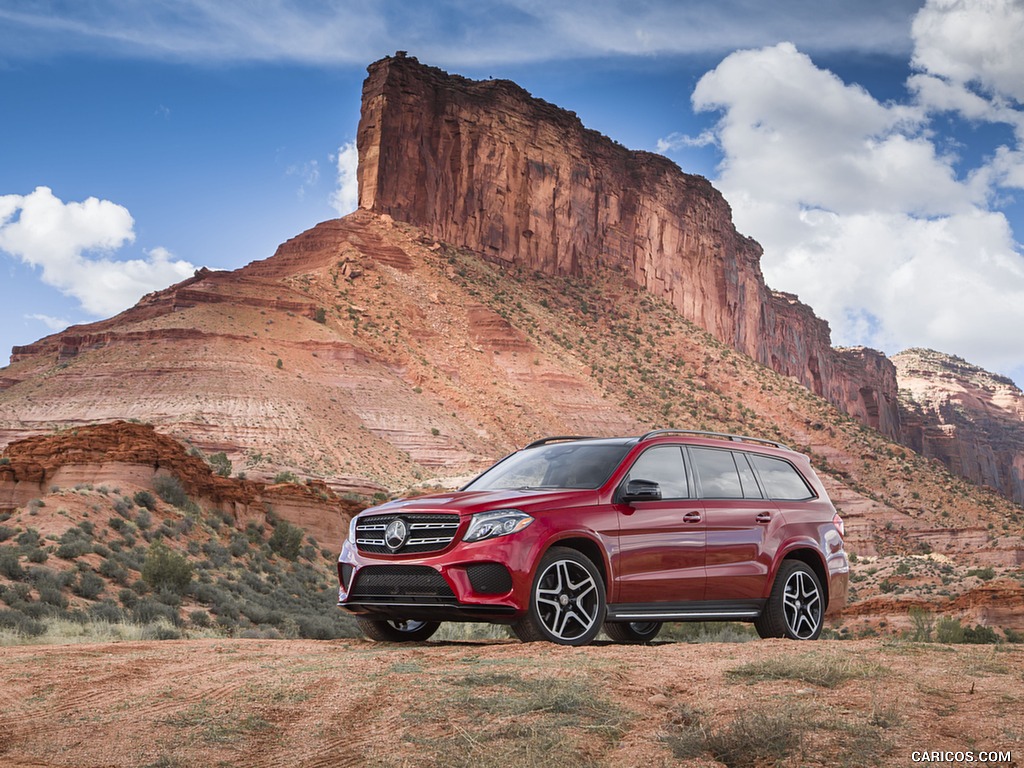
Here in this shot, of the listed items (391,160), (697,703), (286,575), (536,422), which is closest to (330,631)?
(286,575)

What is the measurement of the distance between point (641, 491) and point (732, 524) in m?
1.30

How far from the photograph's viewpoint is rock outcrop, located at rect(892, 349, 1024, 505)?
166 meters

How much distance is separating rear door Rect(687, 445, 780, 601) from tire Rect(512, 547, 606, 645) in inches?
48.1

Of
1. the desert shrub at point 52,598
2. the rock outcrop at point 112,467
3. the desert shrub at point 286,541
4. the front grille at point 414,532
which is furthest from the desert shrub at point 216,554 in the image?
the front grille at point 414,532

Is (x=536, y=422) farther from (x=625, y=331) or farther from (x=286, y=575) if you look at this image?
(x=286, y=575)

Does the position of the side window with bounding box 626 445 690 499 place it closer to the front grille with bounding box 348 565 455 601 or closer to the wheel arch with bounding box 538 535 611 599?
the wheel arch with bounding box 538 535 611 599

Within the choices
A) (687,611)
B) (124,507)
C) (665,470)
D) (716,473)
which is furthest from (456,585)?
(124,507)

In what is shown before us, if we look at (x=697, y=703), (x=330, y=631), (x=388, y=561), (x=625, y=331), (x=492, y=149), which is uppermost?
(x=492, y=149)

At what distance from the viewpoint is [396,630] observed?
8.79 m

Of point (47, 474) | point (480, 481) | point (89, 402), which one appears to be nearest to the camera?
point (480, 481)

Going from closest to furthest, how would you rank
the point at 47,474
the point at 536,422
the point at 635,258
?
the point at 47,474 → the point at 536,422 → the point at 635,258

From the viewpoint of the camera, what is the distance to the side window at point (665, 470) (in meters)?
8.45

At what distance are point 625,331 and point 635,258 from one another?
52.7ft

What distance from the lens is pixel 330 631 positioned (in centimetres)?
2089
